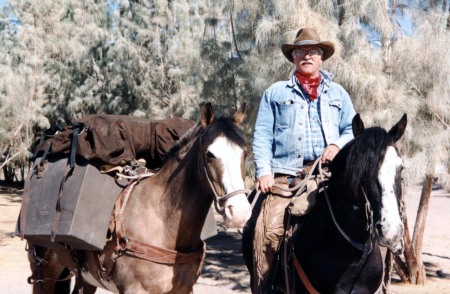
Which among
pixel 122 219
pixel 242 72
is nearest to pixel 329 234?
pixel 122 219

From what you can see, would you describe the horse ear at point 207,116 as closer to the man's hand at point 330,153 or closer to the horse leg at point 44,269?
the man's hand at point 330,153

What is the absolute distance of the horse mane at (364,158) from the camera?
2940 millimetres

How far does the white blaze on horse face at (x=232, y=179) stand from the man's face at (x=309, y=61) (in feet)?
3.56

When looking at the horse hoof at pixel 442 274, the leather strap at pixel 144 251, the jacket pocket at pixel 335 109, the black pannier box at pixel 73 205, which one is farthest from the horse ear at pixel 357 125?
the horse hoof at pixel 442 274

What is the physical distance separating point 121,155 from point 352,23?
14.7 ft

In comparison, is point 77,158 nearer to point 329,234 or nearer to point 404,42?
point 329,234

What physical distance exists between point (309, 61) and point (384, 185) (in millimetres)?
1361

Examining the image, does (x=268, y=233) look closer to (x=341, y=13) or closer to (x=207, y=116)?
(x=207, y=116)

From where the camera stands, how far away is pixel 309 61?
3910mm

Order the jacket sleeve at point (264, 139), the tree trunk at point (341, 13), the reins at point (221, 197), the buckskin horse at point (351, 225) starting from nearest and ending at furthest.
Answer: the buckskin horse at point (351, 225), the reins at point (221, 197), the jacket sleeve at point (264, 139), the tree trunk at point (341, 13)

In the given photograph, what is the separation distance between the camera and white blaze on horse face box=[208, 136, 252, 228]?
2.94 metres

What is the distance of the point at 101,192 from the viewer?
378 centimetres

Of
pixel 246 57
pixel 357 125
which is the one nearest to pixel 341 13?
pixel 246 57

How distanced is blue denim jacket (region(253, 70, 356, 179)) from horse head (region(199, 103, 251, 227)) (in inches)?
25.6
